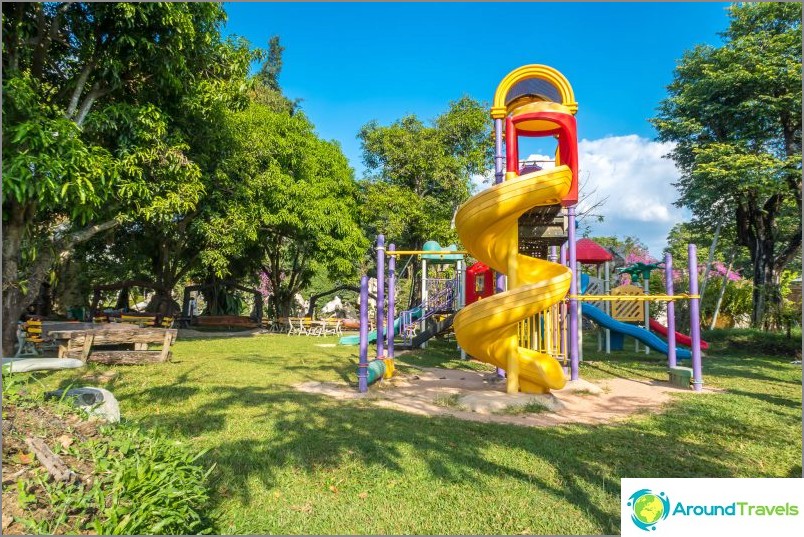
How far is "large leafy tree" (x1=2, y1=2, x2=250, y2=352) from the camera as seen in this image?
23.2 ft

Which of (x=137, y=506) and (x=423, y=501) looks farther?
(x=423, y=501)

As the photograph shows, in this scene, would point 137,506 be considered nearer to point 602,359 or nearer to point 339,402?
point 339,402

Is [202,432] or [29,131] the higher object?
[29,131]

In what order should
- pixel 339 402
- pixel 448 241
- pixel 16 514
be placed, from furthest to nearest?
pixel 448 241
pixel 339 402
pixel 16 514

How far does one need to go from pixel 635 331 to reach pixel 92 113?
50.1ft

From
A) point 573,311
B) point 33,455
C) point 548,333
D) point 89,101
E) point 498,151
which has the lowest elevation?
point 33,455

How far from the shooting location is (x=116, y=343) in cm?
1065

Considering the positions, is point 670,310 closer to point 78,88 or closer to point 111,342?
point 111,342

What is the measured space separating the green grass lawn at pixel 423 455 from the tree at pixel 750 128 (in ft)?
38.1

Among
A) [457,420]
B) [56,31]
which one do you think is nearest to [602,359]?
[457,420]

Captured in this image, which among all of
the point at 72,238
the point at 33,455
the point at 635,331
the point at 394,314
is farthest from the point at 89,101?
the point at 635,331

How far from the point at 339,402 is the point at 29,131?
5934 mm

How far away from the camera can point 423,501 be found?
3.70 meters

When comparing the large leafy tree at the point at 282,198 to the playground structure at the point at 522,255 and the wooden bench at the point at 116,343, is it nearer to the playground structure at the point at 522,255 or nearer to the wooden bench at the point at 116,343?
the wooden bench at the point at 116,343
